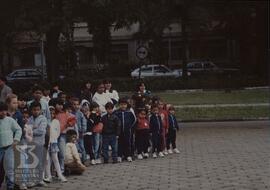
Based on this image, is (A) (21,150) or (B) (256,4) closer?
(A) (21,150)

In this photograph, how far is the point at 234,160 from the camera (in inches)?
577

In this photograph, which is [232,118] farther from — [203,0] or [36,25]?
[203,0]

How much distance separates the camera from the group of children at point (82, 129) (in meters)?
11.9

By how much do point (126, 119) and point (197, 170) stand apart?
8.68ft

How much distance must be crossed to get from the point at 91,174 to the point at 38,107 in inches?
78.8

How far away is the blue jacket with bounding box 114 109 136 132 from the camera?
50.4 feet

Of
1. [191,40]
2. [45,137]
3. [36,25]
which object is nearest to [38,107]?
[45,137]

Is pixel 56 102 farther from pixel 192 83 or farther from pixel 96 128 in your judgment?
pixel 192 83

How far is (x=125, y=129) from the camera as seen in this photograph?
1542 centimetres

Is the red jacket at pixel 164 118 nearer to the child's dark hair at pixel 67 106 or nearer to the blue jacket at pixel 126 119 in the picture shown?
the blue jacket at pixel 126 119

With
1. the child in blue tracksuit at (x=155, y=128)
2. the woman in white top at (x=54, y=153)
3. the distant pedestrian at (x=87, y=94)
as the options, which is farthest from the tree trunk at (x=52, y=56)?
the woman in white top at (x=54, y=153)

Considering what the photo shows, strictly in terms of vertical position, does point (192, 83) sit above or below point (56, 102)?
above

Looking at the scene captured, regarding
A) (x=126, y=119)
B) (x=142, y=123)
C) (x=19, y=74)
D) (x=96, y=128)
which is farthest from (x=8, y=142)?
(x=19, y=74)
